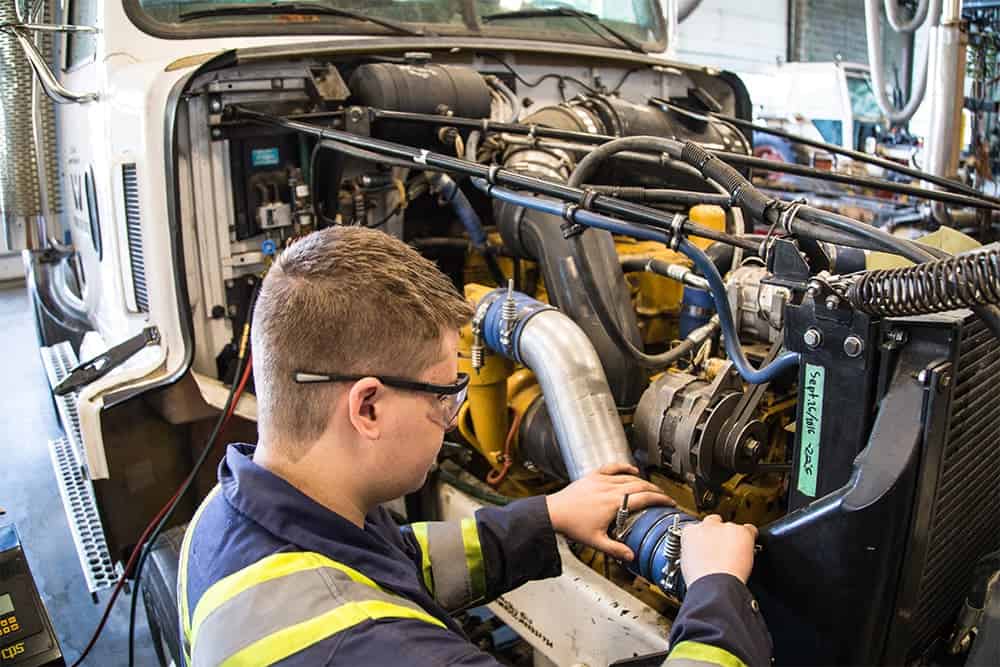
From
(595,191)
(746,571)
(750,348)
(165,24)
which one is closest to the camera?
(746,571)

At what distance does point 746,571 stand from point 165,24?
6.99 feet

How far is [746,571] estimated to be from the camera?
3.95ft

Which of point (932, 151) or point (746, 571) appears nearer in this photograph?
point (746, 571)

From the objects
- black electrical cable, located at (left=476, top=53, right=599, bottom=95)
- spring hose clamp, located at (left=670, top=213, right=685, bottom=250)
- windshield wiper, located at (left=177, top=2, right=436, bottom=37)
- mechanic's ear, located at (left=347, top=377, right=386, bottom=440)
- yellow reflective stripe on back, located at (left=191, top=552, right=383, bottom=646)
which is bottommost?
yellow reflective stripe on back, located at (left=191, top=552, right=383, bottom=646)

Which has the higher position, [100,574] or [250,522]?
[250,522]

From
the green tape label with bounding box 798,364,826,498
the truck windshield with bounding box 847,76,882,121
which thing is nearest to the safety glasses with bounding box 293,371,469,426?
the green tape label with bounding box 798,364,826,498

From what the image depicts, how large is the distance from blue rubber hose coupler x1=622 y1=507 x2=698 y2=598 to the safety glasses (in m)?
0.44

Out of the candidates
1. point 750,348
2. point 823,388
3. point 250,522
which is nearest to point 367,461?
point 250,522

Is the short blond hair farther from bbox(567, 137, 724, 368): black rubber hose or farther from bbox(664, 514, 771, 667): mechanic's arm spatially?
bbox(567, 137, 724, 368): black rubber hose

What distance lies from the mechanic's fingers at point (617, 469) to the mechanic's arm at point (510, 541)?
0.08m

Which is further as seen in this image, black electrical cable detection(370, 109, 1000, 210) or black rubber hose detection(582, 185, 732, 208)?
black electrical cable detection(370, 109, 1000, 210)

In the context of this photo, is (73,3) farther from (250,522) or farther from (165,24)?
(250,522)

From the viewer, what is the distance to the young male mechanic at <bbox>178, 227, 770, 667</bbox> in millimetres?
958

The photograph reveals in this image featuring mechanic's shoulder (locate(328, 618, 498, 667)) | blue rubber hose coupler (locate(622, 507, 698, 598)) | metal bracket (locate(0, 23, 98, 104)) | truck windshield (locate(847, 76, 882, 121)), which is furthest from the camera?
truck windshield (locate(847, 76, 882, 121))
